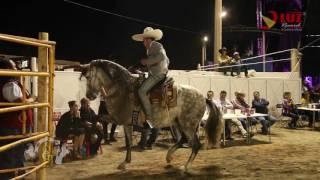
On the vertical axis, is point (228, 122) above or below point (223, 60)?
below

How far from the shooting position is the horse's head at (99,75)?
8.17 meters

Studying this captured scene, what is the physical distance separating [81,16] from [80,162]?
1167 inches

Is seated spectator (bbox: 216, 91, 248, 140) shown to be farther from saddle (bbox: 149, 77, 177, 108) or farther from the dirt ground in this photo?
saddle (bbox: 149, 77, 177, 108)

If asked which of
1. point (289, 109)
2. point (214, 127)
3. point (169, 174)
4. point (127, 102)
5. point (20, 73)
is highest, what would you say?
point (20, 73)

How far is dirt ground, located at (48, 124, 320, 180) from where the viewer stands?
777 cm

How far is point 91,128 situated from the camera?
973 centimetres

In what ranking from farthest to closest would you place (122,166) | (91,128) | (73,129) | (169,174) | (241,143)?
1. (241,143)
2. (91,128)
3. (73,129)
4. (122,166)
5. (169,174)

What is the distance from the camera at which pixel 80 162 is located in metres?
9.02

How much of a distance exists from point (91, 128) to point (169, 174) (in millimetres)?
2578

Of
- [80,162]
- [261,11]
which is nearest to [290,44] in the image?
[261,11]

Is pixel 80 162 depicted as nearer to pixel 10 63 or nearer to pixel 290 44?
pixel 10 63

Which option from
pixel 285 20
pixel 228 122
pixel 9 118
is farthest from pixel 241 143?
pixel 285 20

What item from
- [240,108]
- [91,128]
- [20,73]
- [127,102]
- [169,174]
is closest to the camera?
[20,73]

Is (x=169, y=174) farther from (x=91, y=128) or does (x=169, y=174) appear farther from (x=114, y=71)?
(x=91, y=128)
